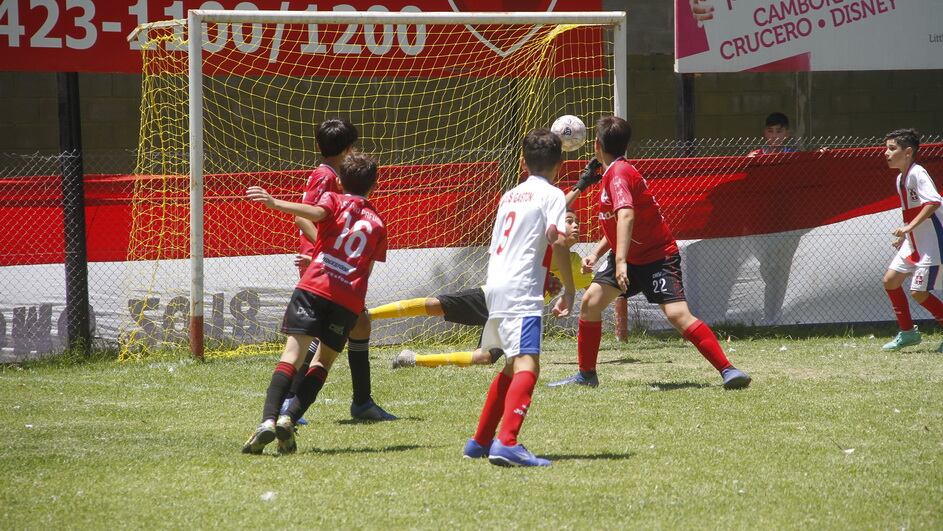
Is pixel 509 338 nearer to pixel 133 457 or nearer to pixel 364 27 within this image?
pixel 133 457

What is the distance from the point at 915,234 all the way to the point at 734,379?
10.4 feet

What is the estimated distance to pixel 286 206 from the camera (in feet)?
19.1

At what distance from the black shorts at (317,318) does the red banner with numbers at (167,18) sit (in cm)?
569

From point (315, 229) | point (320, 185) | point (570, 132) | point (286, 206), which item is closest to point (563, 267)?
point (286, 206)

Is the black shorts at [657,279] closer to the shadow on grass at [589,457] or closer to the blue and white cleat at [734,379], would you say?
the blue and white cleat at [734,379]

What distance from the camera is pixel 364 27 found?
1170 cm

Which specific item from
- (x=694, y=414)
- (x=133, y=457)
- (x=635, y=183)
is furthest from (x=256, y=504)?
(x=635, y=183)

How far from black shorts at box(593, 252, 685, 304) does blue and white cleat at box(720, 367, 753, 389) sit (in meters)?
0.59

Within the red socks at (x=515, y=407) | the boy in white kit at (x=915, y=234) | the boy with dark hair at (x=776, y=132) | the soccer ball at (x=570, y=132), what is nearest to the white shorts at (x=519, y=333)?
the red socks at (x=515, y=407)

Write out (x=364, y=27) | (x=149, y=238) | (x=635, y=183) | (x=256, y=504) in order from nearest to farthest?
(x=256, y=504)
(x=635, y=183)
(x=149, y=238)
(x=364, y=27)

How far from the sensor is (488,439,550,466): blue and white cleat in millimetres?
5543

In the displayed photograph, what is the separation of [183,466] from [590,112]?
8387 millimetres

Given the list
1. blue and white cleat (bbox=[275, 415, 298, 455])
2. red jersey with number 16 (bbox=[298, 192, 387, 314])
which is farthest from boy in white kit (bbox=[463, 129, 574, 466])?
blue and white cleat (bbox=[275, 415, 298, 455])

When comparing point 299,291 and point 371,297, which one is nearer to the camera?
point 299,291
